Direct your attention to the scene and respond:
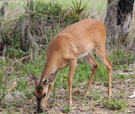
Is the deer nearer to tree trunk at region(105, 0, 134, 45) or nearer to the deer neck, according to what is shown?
the deer neck

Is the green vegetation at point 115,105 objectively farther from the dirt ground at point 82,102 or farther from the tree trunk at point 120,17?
the tree trunk at point 120,17

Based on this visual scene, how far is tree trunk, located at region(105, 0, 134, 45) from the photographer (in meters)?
10.2

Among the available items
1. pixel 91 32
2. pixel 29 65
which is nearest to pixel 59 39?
pixel 91 32

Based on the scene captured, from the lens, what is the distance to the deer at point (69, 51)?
5859mm

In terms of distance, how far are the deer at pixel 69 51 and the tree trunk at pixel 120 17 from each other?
2829 millimetres

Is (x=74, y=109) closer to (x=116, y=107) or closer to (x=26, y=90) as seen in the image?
(x=116, y=107)

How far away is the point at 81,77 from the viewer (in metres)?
7.89

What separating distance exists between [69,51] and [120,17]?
4.37 metres

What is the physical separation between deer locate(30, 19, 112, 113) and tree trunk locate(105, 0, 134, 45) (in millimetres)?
2829

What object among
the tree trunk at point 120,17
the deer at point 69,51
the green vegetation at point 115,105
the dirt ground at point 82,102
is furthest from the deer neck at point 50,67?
the tree trunk at point 120,17

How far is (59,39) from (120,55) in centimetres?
322

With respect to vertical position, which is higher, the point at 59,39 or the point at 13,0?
the point at 13,0

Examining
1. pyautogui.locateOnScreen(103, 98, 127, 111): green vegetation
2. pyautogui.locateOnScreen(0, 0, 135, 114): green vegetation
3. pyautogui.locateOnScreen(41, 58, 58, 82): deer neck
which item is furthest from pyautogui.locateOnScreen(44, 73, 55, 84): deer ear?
pyautogui.locateOnScreen(103, 98, 127, 111): green vegetation

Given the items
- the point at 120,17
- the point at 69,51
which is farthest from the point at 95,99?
the point at 120,17
